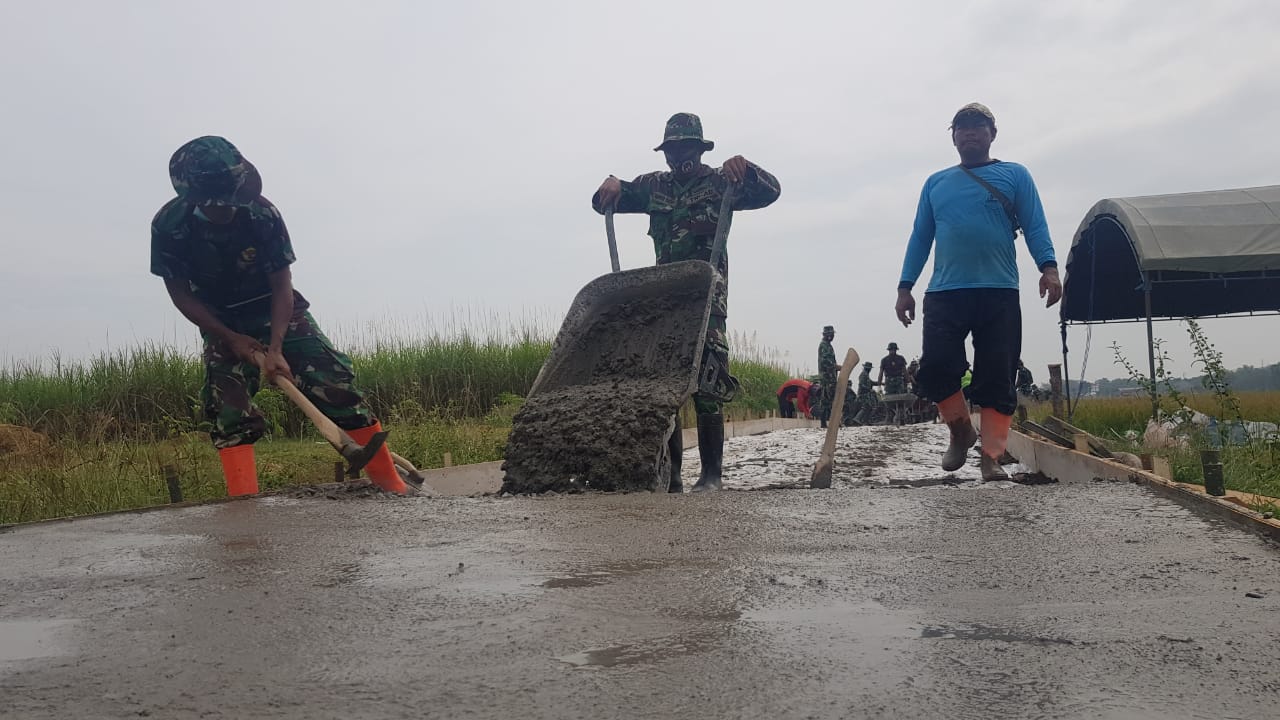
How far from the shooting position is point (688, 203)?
604 centimetres

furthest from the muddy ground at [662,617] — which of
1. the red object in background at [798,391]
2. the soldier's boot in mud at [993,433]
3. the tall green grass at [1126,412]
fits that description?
the red object in background at [798,391]

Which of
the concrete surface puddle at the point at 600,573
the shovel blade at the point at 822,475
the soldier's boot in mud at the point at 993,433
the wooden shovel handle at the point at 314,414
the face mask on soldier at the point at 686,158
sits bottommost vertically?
the concrete surface puddle at the point at 600,573

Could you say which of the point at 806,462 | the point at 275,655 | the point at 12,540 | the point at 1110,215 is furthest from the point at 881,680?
the point at 1110,215

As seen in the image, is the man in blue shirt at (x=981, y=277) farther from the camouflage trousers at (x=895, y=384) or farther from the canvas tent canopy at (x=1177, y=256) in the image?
the camouflage trousers at (x=895, y=384)

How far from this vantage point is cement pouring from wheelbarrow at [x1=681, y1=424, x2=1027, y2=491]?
20.9 feet

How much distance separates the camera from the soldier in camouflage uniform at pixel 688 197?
5665 millimetres

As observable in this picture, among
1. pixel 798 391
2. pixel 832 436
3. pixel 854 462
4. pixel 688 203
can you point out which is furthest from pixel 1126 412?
pixel 798 391

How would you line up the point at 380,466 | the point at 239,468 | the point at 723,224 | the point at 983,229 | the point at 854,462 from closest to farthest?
1. the point at 239,468
2. the point at 380,466
3. the point at 983,229
4. the point at 723,224
5. the point at 854,462

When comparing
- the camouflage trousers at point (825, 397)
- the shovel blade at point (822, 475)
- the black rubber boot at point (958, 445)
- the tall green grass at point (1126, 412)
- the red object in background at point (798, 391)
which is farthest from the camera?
the red object in background at point (798, 391)

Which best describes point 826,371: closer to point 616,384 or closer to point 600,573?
point 616,384

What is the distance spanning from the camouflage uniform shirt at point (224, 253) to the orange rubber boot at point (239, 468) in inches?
26.9

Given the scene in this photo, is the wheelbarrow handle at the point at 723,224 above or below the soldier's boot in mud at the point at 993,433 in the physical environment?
above

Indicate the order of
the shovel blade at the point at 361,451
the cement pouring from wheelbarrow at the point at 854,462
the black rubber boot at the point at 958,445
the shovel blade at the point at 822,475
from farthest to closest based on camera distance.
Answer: the cement pouring from wheelbarrow at the point at 854,462
the black rubber boot at the point at 958,445
the shovel blade at the point at 822,475
the shovel blade at the point at 361,451

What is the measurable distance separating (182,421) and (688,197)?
231 inches
